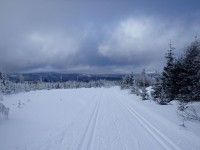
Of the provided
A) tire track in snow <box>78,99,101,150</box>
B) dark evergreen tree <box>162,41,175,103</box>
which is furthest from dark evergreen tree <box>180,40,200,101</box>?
tire track in snow <box>78,99,101,150</box>

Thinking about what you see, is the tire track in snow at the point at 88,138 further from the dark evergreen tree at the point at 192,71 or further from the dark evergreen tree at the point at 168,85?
the dark evergreen tree at the point at 168,85

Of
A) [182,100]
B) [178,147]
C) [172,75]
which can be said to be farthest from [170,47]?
[178,147]

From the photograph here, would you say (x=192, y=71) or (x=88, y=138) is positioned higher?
(x=192, y=71)

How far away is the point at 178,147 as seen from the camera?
296 inches

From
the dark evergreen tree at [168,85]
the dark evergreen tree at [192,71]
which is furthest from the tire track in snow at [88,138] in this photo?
the dark evergreen tree at [168,85]

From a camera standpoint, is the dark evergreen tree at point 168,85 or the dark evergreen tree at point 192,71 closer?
the dark evergreen tree at point 192,71

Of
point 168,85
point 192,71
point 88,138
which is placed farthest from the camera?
point 168,85

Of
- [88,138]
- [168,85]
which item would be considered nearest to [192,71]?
[168,85]

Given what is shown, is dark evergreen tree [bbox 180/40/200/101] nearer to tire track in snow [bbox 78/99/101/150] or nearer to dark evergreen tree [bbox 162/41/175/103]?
dark evergreen tree [bbox 162/41/175/103]

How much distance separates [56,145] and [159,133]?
187 inches

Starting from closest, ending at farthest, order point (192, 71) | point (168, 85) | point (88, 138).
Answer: point (88, 138) < point (192, 71) < point (168, 85)

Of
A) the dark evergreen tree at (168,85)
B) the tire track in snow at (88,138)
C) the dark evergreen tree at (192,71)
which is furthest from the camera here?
the dark evergreen tree at (168,85)

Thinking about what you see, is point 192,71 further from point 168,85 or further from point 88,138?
point 88,138

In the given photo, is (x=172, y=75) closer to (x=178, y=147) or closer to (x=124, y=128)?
(x=124, y=128)
